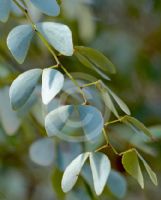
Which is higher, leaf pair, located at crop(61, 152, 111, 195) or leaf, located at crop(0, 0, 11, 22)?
leaf, located at crop(0, 0, 11, 22)

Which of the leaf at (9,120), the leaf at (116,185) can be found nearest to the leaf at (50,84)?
the leaf at (116,185)

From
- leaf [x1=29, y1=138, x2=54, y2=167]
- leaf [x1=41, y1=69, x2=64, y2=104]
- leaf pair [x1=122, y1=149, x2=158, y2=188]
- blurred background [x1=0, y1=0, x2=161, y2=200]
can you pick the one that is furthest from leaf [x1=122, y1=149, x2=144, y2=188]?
blurred background [x1=0, y1=0, x2=161, y2=200]

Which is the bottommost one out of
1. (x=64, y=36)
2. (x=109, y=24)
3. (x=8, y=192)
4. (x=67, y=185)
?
(x=8, y=192)

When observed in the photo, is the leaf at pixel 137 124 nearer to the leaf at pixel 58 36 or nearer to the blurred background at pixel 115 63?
the leaf at pixel 58 36

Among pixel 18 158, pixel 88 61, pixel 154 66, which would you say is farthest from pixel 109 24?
pixel 88 61

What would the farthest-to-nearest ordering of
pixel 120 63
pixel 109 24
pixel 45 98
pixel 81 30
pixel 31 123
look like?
pixel 109 24, pixel 120 63, pixel 81 30, pixel 31 123, pixel 45 98

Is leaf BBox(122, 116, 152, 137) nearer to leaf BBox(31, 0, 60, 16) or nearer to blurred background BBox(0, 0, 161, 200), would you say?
leaf BBox(31, 0, 60, 16)

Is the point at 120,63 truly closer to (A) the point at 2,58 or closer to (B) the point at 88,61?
(A) the point at 2,58
